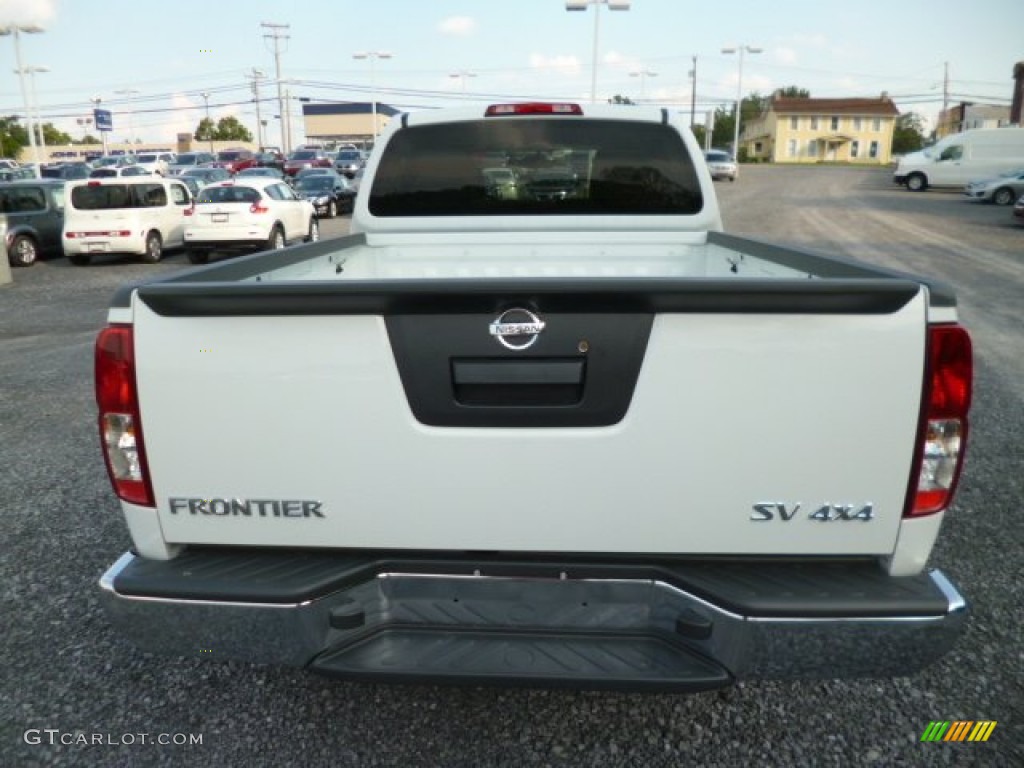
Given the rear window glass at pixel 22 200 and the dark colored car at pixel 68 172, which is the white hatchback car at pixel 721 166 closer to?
the dark colored car at pixel 68 172

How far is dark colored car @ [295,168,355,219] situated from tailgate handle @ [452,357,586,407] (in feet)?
84.3

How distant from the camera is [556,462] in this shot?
212 centimetres

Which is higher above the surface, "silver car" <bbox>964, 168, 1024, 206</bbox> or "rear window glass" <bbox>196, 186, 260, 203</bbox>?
"rear window glass" <bbox>196, 186, 260, 203</bbox>

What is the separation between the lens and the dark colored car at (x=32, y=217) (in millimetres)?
16484

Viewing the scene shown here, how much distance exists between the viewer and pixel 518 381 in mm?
2105

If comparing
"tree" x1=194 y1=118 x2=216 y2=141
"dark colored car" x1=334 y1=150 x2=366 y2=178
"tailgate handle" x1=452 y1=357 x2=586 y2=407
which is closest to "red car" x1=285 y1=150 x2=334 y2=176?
"dark colored car" x1=334 y1=150 x2=366 y2=178

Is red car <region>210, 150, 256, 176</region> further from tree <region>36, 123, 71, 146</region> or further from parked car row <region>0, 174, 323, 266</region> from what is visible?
tree <region>36, 123, 71, 146</region>

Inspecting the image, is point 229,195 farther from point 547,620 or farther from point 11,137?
point 11,137

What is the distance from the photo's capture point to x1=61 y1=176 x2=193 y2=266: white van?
651 inches

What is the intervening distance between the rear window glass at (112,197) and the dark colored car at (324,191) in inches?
357

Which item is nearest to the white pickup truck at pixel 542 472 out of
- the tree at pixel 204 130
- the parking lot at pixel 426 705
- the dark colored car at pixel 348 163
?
the parking lot at pixel 426 705

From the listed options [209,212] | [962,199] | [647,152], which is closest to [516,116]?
[647,152]

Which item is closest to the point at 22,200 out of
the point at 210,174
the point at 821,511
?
the point at 210,174

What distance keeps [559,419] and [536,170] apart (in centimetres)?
274
